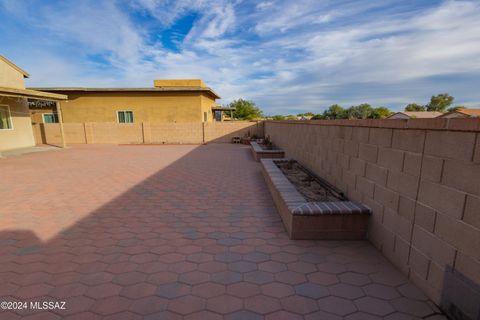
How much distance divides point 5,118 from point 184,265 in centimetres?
1608

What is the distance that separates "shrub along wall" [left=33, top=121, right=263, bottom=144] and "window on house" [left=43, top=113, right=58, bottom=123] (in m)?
1.97

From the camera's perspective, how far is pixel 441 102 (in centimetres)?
6581

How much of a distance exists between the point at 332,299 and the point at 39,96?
15.2 meters

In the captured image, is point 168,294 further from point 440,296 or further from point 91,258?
point 440,296

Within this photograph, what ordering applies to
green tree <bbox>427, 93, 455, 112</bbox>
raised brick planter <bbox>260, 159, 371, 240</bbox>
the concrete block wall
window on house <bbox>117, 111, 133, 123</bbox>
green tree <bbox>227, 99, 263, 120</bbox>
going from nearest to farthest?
the concrete block wall, raised brick planter <bbox>260, 159, 371, 240</bbox>, window on house <bbox>117, 111, 133, 123</bbox>, green tree <bbox>227, 99, 263, 120</bbox>, green tree <bbox>427, 93, 455, 112</bbox>

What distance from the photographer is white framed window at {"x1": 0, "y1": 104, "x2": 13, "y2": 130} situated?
12.4 meters

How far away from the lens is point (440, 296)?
188cm

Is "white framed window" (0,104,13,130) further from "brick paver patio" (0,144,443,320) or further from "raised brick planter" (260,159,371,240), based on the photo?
"raised brick planter" (260,159,371,240)

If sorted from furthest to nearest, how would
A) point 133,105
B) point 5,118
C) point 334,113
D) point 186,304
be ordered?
1. point 334,113
2. point 133,105
3. point 5,118
4. point 186,304

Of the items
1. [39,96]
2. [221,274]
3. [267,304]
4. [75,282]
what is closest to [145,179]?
[75,282]

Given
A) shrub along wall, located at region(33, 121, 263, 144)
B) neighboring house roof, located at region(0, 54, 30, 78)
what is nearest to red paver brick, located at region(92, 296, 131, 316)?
shrub along wall, located at region(33, 121, 263, 144)

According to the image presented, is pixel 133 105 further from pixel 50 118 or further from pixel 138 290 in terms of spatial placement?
pixel 138 290

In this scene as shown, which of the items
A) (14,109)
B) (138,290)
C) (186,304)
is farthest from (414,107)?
(138,290)

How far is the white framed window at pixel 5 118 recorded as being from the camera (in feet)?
40.5
